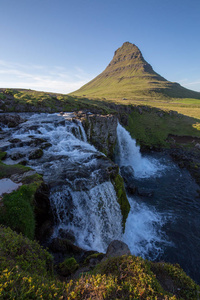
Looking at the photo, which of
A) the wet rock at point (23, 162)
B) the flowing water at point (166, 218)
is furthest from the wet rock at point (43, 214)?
the flowing water at point (166, 218)

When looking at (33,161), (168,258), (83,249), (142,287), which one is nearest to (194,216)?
(168,258)

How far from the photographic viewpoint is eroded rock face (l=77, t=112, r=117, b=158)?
96.7ft

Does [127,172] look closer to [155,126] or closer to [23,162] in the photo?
[23,162]

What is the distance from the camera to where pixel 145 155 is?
41.2 metres

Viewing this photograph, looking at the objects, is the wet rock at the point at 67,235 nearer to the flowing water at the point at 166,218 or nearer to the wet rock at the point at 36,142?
the flowing water at the point at 166,218

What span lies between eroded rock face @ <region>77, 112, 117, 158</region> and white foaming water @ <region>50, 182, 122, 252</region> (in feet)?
54.5

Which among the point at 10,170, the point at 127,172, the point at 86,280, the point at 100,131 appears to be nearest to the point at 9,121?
the point at 100,131

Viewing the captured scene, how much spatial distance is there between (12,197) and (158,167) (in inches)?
1241

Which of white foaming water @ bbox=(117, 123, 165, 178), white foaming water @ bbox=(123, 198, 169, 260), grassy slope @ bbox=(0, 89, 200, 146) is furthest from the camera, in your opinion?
grassy slope @ bbox=(0, 89, 200, 146)

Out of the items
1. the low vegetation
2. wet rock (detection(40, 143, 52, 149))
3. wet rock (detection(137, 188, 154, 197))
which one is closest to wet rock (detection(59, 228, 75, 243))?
the low vegetation

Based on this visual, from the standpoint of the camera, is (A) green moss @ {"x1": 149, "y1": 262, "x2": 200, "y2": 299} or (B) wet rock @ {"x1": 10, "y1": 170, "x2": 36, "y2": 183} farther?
(B) wet rock @ {"x1": 10, "y1": 170, "x2": 36, "y2": 183}

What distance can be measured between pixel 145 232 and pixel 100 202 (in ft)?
27.5

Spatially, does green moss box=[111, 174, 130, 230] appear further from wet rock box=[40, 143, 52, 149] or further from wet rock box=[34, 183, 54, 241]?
wet rock box=[40, 143, 52, 149]

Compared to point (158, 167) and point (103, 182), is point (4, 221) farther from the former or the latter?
point (158, 167)
